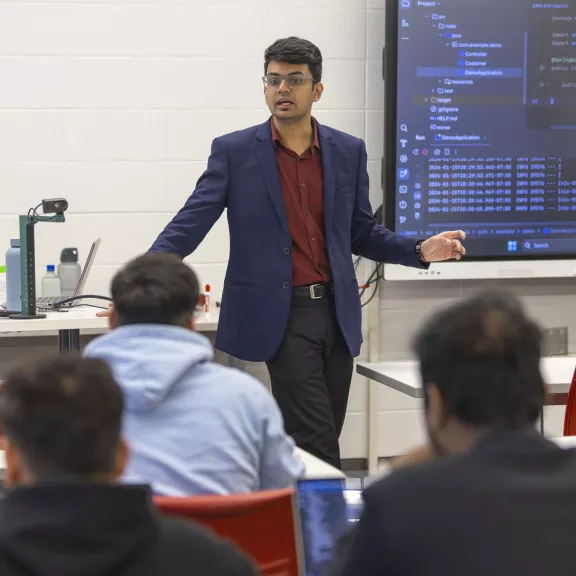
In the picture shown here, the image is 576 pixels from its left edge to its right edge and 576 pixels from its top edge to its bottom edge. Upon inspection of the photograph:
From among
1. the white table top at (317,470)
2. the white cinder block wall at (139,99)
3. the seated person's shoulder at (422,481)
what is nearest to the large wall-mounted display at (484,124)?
the white cinder block wall at (139,99)

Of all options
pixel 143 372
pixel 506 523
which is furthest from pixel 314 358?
pixel 506 523

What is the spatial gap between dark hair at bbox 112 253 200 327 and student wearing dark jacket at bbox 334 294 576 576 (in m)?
0.79

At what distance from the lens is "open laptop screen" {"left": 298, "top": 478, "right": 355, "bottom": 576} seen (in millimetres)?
1726

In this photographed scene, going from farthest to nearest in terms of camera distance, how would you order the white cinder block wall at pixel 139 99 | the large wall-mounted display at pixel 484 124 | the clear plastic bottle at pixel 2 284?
the large wall-mounted display at pixel 484 124, the white cinder block wall at pixel 139 99, the clear plastic bottle at pixel 2 284

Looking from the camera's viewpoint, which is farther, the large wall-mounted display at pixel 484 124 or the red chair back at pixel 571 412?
the large wall-mounted display at pixel 484 124

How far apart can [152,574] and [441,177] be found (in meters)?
3.77

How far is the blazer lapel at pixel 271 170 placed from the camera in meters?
3.53

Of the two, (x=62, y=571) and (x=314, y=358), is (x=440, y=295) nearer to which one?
(x=314, y=358)

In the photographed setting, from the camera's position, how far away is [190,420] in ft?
5.76

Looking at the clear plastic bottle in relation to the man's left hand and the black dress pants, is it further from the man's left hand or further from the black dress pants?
the man's left hand

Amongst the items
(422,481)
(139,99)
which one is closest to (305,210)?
(139,99)

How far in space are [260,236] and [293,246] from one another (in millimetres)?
124

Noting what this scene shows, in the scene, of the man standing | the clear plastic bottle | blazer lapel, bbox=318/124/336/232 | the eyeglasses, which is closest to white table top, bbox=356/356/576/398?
the man standing

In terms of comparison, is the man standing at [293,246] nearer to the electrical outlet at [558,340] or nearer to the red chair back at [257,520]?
the electrical outlet at [558,340]
